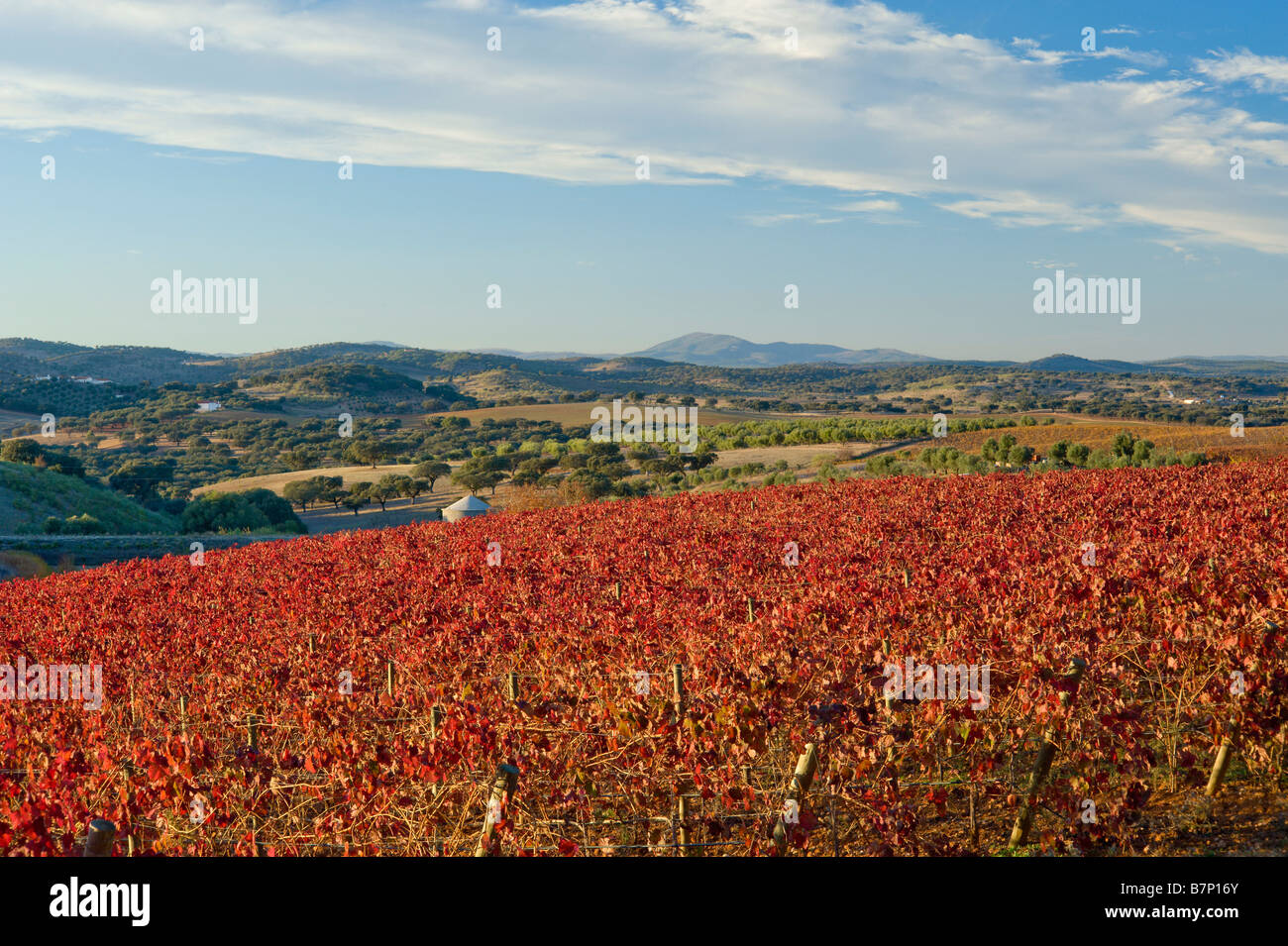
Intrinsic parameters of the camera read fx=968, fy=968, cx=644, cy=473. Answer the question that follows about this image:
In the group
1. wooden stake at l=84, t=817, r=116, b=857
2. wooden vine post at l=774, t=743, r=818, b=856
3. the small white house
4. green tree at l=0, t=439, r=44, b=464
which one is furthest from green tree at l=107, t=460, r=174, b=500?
wooden vine post at l=774, t=743, r=818, b=856

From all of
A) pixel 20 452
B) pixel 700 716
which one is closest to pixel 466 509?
pixel 700 716

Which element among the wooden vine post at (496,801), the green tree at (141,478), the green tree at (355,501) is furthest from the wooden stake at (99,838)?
the green tree at (141,478)

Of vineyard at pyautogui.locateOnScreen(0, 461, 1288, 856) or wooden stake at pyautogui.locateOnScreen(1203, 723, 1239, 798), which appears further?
wooden stake at pyautogui.locateOnScreen(1203, 723, 1239, 798)

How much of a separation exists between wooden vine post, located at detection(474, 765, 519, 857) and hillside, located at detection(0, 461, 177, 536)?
3580 centimetres

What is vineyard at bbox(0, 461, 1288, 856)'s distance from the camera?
456 cm

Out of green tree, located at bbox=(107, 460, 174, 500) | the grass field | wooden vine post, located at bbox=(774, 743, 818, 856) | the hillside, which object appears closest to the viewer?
wooden vine post, located at bbox=(774, 743, 818, 856)

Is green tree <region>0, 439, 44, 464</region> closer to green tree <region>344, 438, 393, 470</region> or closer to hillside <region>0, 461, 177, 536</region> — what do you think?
hillside <region>0, 461, 177, 536</region>

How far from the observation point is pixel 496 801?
407cm

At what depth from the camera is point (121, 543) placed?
92.5ft

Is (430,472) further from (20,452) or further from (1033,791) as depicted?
(1033,791)

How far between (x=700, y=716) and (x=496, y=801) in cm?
144
